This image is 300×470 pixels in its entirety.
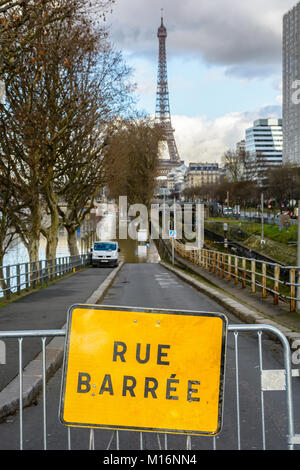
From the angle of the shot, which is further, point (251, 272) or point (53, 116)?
point (53, 116)

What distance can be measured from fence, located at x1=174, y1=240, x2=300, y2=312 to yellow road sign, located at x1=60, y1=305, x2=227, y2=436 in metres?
7.89

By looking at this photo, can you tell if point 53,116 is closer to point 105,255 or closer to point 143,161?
point 105,255

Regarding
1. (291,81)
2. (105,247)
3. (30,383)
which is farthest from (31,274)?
(291,81)

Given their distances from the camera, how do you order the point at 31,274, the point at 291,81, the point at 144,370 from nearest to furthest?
the point at 144,370 < the point at 31,274 < the point at 291,81

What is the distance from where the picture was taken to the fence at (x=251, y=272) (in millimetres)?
12324

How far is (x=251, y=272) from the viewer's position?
16109 mm

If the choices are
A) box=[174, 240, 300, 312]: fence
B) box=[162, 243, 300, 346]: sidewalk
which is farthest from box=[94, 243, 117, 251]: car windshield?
box=[162, 243, 300, 346]: sidewalk

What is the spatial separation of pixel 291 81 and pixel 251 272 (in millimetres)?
143909


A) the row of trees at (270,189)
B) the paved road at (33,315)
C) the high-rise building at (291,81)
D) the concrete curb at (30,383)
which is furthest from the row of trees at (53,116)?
the high-rise building at (291,81)

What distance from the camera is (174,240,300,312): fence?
12.3 meters

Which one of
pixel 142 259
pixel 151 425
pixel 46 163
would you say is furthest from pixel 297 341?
pixel 142 259

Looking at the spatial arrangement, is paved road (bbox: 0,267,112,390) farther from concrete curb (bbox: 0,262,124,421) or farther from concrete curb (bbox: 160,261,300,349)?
concrete curb (bbox: 160,261,300,349)

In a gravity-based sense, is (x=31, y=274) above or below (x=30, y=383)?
below

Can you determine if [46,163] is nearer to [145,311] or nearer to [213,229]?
[145,311]
